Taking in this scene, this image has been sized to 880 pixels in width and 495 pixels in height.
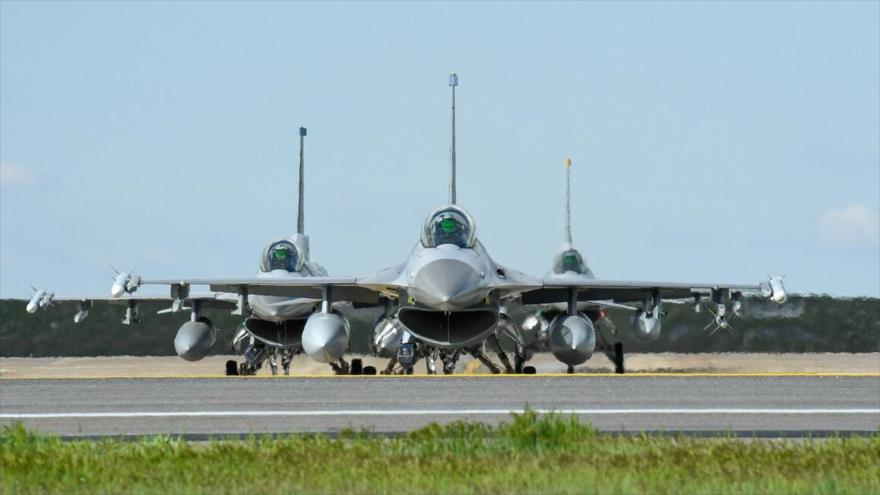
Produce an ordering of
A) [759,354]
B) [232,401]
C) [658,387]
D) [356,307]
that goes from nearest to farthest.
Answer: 1. [232,401]
2. [658,387]
3. [356,307]
4. [759,354]

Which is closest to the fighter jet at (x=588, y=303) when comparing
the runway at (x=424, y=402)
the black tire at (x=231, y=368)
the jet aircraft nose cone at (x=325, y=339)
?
the jet aircraft nose cone at (x=325, y=339)

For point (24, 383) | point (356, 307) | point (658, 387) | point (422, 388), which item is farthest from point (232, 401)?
point (356, 307)

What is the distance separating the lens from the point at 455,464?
10297 millimetres

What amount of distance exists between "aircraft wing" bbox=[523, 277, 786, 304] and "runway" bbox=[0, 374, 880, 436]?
1318 cm

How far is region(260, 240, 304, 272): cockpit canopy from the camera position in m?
34.2

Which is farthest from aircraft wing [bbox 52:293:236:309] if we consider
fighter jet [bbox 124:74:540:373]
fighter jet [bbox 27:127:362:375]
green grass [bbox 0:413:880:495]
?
green grass [bbox 0:413:880:495]

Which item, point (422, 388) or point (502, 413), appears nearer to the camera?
point (502, 413)

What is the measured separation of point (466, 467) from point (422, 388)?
6.83m

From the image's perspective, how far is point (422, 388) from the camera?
17031 mm

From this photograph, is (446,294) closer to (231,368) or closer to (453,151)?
(453,151)

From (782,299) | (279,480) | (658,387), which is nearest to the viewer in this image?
(279,480)

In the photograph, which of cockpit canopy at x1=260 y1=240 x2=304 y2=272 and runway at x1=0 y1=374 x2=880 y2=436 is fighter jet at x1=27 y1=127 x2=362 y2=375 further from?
runway at x1=0 y1=374 x2=880 y2=436

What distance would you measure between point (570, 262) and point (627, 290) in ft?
7.93

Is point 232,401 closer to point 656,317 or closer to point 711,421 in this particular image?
point 711,421
